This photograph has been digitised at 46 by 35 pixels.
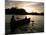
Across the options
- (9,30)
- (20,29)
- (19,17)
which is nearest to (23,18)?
(19,17)

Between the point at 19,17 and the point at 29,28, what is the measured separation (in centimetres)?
24

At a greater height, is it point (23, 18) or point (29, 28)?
point (23, 18)

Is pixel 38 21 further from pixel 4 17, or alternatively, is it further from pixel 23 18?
pixel 4 17

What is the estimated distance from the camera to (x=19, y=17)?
135cm

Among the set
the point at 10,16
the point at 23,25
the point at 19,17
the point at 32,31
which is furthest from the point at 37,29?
the point at 10,16

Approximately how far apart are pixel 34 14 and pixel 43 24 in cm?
22

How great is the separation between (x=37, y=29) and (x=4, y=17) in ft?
1.85

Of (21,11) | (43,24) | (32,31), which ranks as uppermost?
(21,11)

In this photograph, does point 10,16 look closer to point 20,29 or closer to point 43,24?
point 20,29

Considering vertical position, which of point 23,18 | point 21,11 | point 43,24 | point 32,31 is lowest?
point 32,31

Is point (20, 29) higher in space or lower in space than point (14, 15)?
lower

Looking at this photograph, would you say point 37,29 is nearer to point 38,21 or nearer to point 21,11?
point 38,21

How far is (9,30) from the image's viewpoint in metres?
1.33

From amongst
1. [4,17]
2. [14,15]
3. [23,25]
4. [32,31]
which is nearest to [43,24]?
[32,31]
